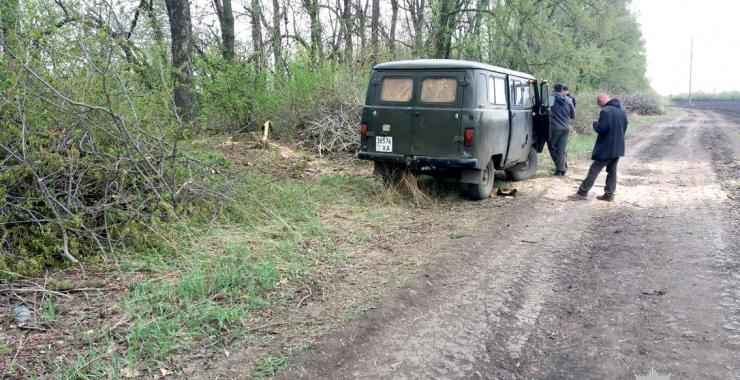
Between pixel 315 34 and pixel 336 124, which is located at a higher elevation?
pixel 315 34

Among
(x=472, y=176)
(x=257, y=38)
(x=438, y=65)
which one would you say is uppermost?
(x=257, y=38)

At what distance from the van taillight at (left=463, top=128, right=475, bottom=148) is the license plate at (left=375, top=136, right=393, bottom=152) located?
114 cm

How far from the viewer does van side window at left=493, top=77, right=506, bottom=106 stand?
8383mm

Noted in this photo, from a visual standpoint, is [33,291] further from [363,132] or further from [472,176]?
[472,176]

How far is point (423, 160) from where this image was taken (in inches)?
310

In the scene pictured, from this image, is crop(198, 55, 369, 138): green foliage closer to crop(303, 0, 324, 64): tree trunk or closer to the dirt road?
crop(303, 0, 324, 64): tree trunk

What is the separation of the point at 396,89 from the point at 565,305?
4669mm

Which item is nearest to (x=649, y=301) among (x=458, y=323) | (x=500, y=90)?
(x=458, y=323)

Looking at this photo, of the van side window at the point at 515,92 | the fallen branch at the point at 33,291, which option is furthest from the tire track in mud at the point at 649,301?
the fallen branch at the point at 33,291

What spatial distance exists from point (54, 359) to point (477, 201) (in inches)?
252

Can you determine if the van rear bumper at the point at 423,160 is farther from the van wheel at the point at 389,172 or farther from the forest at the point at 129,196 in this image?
the forest at the point at 129,196

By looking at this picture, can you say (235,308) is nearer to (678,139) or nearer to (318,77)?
(318,77)

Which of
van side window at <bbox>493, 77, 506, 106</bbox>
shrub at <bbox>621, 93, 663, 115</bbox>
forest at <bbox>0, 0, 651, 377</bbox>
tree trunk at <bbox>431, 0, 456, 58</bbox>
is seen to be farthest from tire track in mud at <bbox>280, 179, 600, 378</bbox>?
shrub at <bbox>621, 93, 663, 115</bbox>

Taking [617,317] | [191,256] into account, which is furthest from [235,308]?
[617,317]
